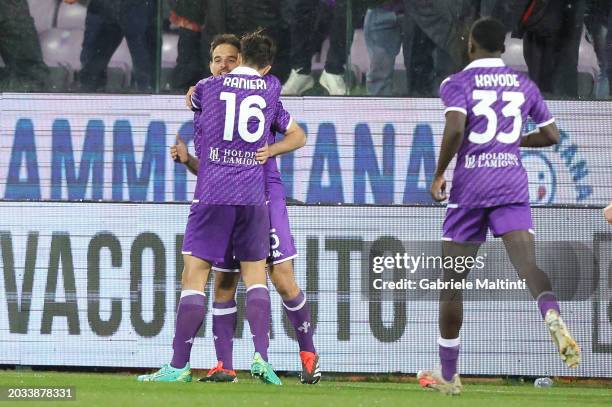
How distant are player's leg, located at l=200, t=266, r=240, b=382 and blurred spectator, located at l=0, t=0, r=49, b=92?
4.38 metres

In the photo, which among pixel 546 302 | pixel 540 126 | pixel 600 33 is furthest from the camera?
pixel 600 33

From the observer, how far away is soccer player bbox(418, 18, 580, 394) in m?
9.19

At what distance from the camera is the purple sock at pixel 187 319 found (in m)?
9.85

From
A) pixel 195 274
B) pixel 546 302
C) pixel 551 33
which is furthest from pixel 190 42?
pixel 546 302

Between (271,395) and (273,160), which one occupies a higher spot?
(273,160)

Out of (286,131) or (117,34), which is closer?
(286,131)

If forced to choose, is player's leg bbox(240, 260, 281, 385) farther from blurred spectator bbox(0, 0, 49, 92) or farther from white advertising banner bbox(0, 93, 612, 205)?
blurred spectator bbox(0, 0, 49, 92)

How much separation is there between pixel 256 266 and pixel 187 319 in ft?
1.87

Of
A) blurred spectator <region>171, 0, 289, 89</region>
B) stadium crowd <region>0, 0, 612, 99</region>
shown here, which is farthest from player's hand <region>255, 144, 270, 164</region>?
blurred spectator <region>171, 0, 289, 89</region>

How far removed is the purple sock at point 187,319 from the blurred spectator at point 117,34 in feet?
15.0

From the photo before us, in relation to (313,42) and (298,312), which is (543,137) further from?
(313,42)

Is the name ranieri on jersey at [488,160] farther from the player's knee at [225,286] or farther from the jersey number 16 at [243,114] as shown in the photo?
the player's knee at [225,286]

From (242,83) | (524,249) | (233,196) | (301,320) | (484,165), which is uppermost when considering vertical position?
(242,83)

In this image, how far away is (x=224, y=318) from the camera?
34.1 feet
